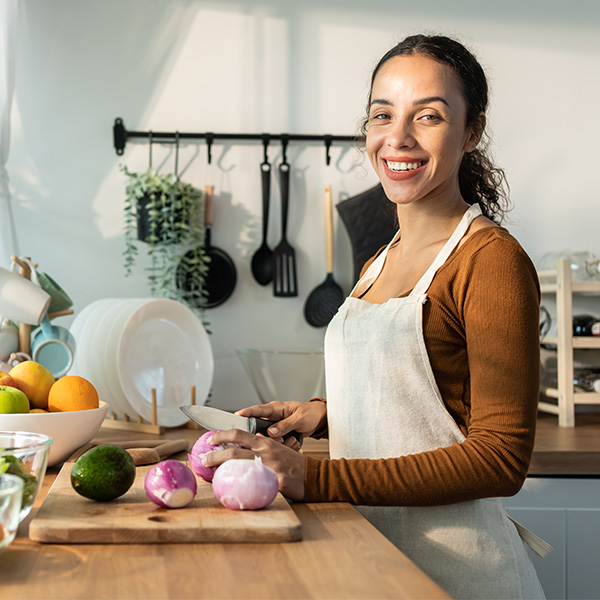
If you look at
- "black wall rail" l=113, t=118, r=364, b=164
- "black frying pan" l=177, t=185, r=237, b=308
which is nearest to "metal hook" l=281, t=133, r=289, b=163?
"black wall rail" l=113, t=118, r=364, b=164

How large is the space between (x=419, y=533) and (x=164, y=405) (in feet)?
3.21

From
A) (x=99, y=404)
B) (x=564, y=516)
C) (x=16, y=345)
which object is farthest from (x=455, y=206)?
(x=16, y=345)

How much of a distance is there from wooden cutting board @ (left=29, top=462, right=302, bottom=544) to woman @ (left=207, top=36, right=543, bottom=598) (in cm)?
10

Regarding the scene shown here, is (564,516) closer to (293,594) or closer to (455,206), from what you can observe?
(455,206)

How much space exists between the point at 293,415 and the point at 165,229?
3.31 ft

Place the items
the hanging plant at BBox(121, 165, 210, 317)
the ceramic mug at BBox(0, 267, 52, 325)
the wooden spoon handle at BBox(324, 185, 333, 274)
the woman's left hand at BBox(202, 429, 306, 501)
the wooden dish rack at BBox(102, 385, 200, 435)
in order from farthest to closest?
the wooden spoon handle at BBox(324, 185, 333, 274)
the hanging plant at BBox(121, 165, 210, 317)
the wooden dish rack at BBox(102, 385, 200, 435)
the ceramic mug at BBox(0, 267, 52, 325)
the woman's left hand at BBox(202, 429, 306, 501)

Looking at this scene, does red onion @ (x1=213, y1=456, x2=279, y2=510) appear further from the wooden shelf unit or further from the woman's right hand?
the wooden shelf unit

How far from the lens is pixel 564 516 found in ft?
5.06

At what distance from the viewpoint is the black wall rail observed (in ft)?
6.65

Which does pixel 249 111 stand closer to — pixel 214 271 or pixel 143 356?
pixel 214 271

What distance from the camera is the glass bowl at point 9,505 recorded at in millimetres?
604

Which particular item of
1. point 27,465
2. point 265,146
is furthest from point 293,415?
point 265,146

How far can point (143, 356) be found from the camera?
174 centimetres

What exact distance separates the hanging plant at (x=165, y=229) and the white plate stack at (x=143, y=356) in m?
0.19
